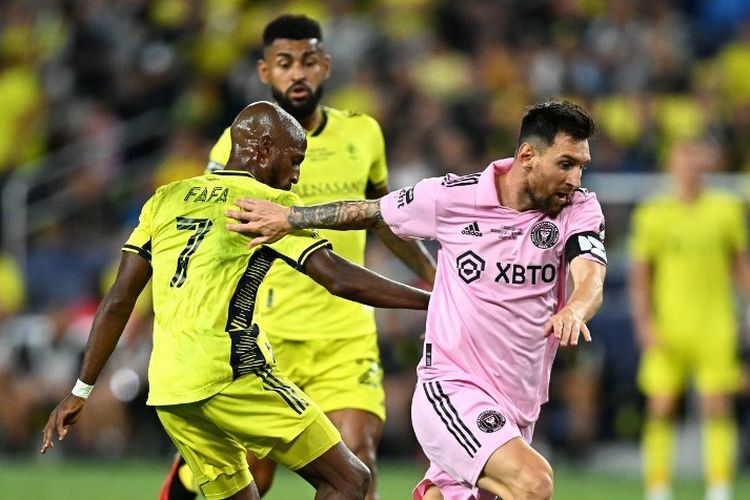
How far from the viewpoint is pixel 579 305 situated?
575cm

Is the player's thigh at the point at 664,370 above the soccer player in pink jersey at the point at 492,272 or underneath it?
underneath

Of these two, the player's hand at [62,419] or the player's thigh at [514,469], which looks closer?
the player's thigh at [514,469]

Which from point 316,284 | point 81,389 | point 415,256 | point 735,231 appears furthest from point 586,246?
point 735,231

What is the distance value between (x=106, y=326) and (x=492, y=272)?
1.68 meters

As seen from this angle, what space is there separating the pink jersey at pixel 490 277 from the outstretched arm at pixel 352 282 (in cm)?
24

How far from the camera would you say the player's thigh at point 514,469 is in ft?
19.4

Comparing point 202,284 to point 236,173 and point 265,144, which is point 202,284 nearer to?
point 236,173

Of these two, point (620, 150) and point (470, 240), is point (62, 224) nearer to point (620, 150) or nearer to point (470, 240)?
point (620, 150)

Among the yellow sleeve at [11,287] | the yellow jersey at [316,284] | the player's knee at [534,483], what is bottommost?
the yellow sleeve at [11,287]

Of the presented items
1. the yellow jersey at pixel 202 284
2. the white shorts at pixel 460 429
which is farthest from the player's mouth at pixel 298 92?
the white shorts at pixel 460 429

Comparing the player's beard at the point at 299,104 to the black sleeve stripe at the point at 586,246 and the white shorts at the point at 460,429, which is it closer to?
the white shorts at the point at 460,429

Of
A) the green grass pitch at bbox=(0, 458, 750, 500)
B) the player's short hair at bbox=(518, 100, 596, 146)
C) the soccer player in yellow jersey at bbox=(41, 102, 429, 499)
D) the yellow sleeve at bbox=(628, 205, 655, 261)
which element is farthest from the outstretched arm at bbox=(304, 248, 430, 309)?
the yellow sleeve at bbox=(628, 205, 655, 261)

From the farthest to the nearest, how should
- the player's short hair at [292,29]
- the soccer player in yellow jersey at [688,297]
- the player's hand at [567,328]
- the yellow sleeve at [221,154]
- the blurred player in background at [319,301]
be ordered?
the soccer player in yellow jersey at [688,297], the player's short hair at [292,29], the blurred player in background at [319,301], the yellow sleeve at [221,154], the player's hand at [567,328]

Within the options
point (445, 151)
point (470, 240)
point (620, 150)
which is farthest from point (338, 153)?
point (620, 150)
